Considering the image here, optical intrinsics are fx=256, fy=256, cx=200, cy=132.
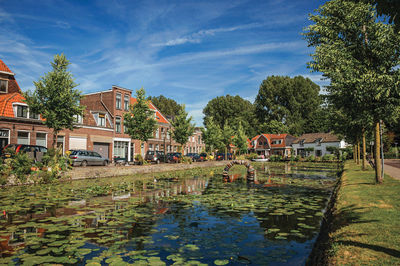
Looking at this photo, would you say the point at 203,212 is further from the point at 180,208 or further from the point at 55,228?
the point at 55,228

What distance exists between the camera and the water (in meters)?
5.12

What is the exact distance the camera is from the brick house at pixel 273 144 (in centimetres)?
7306

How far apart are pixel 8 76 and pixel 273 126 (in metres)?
65.5

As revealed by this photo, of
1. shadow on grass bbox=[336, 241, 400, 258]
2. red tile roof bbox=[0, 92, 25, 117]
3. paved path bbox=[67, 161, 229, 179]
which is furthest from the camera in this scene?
red tile roof bbox=[0, 92, 25, 117]

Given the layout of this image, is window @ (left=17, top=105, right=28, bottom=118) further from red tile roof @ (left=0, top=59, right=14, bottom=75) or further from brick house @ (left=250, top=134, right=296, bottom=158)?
brick house @ (left=250, top=134, right=296, bottom=158)

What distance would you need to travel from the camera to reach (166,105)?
87.2 metres

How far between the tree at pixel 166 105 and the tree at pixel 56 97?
61724 mm

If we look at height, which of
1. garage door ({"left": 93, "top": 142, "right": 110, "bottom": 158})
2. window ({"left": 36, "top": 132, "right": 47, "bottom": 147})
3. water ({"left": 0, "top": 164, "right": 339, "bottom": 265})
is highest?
window ({"left": 36, "top": 132, "right": 47, "bottom": 147})

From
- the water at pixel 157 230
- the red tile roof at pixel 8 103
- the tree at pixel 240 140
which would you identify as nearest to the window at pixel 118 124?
the red tile roof at pixel 8 103

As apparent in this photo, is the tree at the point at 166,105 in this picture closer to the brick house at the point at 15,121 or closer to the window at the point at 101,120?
the window at the point at 101,120

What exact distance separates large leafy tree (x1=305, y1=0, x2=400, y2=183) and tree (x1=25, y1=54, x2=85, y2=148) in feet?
62.7

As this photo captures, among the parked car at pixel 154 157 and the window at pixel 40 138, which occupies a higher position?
the window at pixel 40 138

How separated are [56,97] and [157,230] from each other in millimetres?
18729

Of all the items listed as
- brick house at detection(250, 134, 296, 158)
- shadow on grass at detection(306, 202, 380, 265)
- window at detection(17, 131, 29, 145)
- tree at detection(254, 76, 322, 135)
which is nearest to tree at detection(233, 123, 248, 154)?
brick house at detection(250, 134, 296, 158)
